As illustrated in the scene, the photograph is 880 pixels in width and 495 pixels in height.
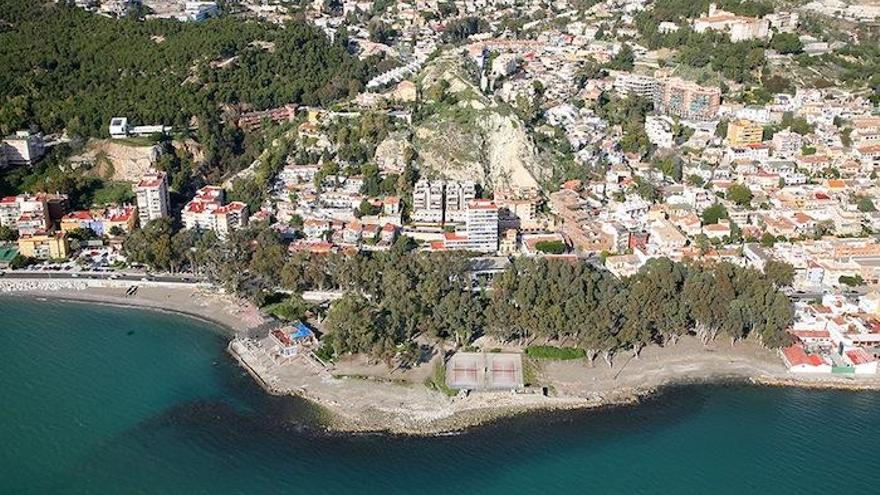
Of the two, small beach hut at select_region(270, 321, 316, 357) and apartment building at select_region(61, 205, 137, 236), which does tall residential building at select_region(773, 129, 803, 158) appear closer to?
small beach hut at select_region(270, 321, 316, 357)

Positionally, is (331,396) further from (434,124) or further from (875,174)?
(875,174)

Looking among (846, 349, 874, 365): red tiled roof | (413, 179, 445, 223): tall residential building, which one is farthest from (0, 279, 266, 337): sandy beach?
(846, 349, 874, 365): red tiled roof

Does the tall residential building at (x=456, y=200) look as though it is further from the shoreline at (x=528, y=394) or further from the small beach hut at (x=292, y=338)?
the shoreline at (x=528, y=394)

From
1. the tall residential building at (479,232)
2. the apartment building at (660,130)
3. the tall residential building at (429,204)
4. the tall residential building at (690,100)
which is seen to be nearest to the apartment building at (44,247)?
the tall residential building at (429,204)

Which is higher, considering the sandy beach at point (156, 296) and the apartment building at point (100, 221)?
the apartment building at point (100, 221)

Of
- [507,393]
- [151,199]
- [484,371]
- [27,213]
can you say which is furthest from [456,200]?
[27,213]
